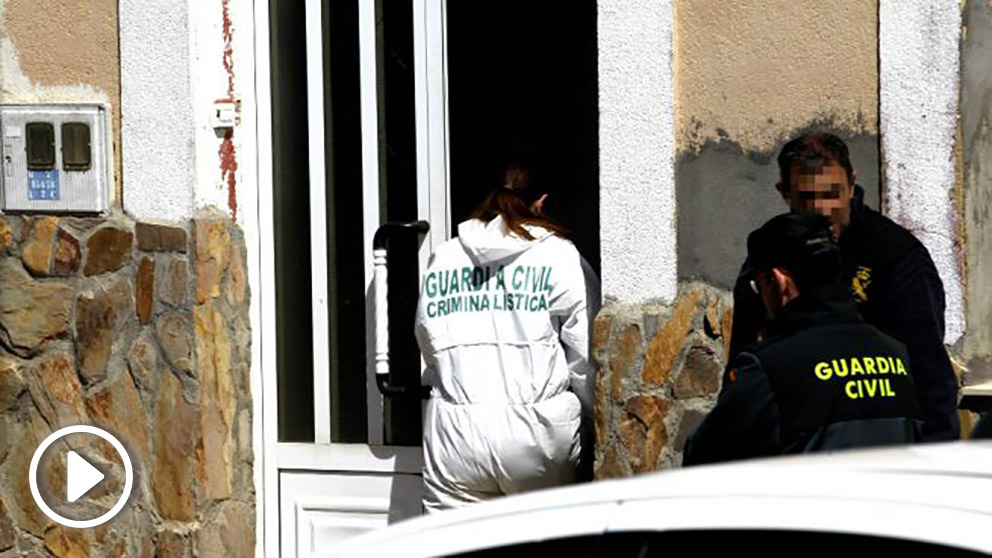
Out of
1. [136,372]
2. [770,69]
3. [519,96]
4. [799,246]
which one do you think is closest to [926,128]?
[770,69]

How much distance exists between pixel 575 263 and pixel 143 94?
210 centimetres

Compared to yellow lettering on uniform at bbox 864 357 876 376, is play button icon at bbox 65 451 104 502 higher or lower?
lower

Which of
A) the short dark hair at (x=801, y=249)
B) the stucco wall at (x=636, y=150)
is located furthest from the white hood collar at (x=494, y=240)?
the short dark hair at (x=801, y=249)

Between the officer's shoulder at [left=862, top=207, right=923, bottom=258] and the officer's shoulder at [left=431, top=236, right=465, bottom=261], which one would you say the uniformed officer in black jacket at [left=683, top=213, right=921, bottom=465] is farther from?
the officer's shoulder at [left=431, top=236, right=465, bottom=261]

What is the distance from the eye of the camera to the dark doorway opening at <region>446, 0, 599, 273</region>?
24.6 feet

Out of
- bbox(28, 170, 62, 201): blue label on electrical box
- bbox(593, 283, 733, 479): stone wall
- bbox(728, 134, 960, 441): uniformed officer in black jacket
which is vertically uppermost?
bbox(28, 170, 62, 201): blue label on electrical box

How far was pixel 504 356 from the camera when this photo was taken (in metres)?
6.65

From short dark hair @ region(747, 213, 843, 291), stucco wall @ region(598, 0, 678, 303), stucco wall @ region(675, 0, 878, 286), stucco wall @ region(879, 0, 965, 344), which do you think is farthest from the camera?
stucco wall @ region(598, 0, 678, 303)

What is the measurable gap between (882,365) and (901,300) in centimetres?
101

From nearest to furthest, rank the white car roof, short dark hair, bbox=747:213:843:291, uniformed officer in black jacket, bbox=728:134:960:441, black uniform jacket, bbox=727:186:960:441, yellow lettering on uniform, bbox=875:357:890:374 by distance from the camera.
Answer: the white car roof → yellow lettering on uniform, bbox=875:357:890:374 → short dark hair, bbox=747:213:843:291 → uniformed officer in black jacket, bbox=728:134:960:441 → black uniform jacket, bbox=727:186:960:441

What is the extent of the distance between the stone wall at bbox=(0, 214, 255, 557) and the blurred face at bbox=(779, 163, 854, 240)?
2.87 meters

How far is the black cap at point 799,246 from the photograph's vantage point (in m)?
4.87

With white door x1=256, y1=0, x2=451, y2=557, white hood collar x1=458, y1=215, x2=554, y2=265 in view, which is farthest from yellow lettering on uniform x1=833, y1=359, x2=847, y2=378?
white door x1=256, y1=0, x2=451, y2=557

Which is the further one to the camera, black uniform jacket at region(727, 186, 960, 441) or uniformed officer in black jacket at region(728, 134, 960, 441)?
black uniform jacket at region(727, 186, 960, 441)
